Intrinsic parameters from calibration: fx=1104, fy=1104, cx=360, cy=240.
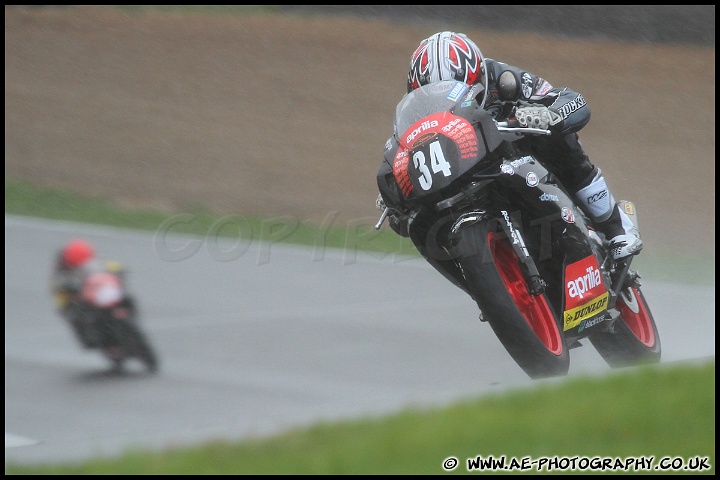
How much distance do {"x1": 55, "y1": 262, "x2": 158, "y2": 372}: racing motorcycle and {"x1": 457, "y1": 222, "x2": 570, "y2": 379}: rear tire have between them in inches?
122

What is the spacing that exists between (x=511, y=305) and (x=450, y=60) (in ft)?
3.72

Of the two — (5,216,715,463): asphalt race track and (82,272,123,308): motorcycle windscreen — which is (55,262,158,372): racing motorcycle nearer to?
(82,272,123,308): motorcycle windscreen

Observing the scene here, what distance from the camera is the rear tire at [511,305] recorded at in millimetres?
4477

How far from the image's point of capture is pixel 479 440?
3.49 metres

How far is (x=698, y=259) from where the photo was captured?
39.8 feet

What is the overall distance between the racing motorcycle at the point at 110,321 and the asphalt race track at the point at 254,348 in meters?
0.15

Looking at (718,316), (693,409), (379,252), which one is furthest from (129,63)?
(693,409)

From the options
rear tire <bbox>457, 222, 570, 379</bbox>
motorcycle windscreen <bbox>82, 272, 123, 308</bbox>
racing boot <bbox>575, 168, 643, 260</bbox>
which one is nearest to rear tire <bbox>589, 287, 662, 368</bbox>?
racing boot <bbox>575, 168, 643, 260</bbox>

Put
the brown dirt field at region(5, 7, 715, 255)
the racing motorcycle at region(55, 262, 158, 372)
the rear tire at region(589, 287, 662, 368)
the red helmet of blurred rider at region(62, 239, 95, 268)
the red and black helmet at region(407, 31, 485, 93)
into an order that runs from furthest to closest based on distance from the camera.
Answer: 1. the brown dirt field at region(5, 7, 715, 255)
2. the red helmet of blurred rider at region(62, 239, 95, 268)
3. the racing motorcycle at region(55, 262, 158, 372)
4. the rear tire at region(589, 287, 662, 368)
5. the red and black helmet at region(407, 31, 485, 93)

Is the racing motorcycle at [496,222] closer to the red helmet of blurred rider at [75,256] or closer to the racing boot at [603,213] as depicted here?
the racing boot at [603,213]

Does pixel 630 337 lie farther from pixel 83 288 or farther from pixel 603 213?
pixel 83 288

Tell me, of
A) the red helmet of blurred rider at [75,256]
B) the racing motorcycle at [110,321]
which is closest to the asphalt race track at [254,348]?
the racing motorcycle at [110,321]

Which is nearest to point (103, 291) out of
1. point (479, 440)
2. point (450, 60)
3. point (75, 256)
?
point (75, 256)

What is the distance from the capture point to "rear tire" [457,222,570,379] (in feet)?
14.7
